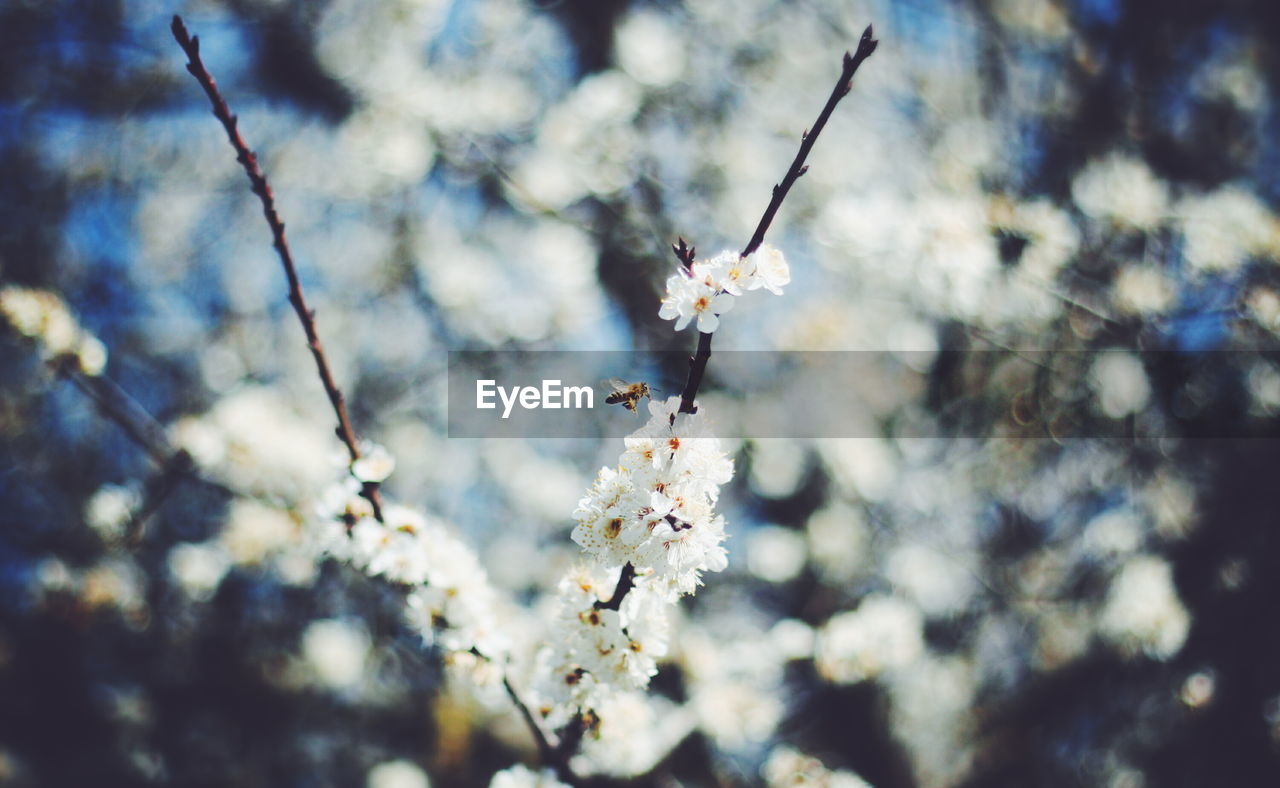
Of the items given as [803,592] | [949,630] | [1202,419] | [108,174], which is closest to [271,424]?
[108,174]

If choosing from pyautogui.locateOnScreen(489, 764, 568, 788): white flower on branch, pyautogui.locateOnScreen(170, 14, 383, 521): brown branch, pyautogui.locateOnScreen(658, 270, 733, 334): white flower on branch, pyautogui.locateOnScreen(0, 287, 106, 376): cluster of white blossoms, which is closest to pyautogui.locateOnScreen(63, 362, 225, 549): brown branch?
pyautogui.locateOnScreen(0, 287, 106, 376): cluster of white blossoms

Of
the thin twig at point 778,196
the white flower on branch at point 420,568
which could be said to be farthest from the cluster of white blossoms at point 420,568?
the thin twig at point 778,196

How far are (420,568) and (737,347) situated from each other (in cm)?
320

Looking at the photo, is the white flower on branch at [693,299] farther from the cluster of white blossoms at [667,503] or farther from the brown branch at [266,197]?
the brown branch at [266,197]

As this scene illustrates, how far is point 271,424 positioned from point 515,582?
2.03m

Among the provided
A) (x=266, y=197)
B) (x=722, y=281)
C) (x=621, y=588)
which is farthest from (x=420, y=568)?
(x=722, y=281)

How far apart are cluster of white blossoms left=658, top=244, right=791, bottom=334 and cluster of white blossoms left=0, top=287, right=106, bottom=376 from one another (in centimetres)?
269

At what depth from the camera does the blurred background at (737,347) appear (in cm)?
355

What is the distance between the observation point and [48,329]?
2.52m

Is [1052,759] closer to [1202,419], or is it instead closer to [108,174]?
[1202,419]

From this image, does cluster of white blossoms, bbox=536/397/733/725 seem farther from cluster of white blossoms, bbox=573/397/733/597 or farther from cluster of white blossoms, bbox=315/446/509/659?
cluster of white blossoms, bbox=315/446/509/659

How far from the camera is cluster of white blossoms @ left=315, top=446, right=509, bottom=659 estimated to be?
1533 millimetres

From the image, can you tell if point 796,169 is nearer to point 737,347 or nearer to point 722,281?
point 722,281

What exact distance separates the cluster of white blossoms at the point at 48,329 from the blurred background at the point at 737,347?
0.67m
